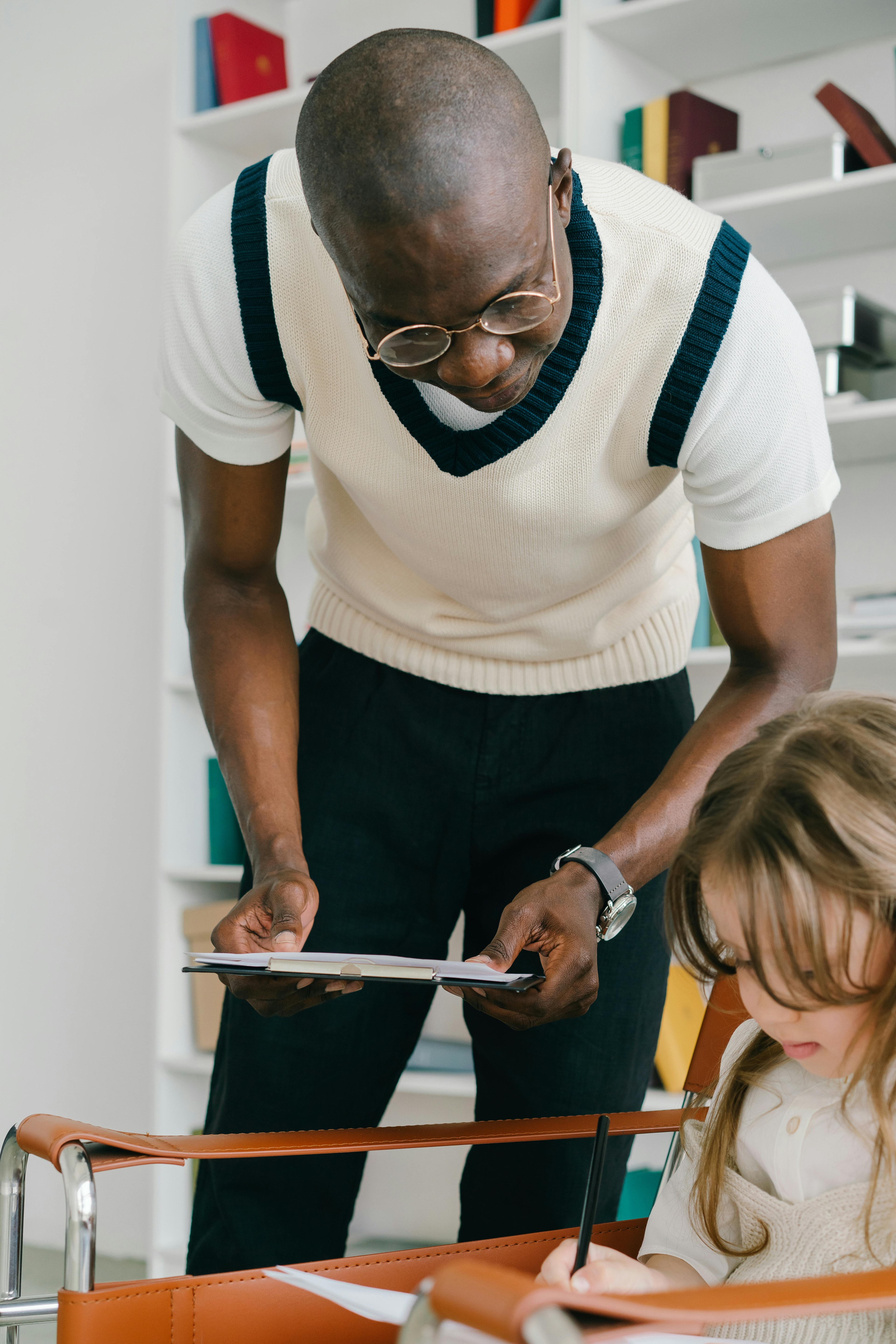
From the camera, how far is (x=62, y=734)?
9.87ft

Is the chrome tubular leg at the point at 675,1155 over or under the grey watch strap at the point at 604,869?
under

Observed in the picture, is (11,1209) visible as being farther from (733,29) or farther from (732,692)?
(733,29)

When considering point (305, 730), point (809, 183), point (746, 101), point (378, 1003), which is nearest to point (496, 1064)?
point (378, 1003)

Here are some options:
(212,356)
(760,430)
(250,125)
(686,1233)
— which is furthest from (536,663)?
(250,125)

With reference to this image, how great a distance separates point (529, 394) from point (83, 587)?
2143 mm

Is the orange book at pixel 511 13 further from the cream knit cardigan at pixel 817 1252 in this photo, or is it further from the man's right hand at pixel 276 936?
the cream knit cardigan at pixel 817 1252

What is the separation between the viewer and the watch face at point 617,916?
1.05 meters

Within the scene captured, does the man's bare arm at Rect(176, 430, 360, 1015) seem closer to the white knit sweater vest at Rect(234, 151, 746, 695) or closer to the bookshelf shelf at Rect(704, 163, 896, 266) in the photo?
the white knit sweater vest at Rect(234, 151, 746, 695)

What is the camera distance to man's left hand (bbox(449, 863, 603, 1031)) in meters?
0.97

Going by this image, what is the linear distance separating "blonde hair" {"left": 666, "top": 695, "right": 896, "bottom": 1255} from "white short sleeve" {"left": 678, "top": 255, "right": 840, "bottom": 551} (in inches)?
9.6

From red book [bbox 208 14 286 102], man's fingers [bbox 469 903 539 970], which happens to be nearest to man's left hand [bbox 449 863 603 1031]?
man's fingers [bbox 469 903 539 970]

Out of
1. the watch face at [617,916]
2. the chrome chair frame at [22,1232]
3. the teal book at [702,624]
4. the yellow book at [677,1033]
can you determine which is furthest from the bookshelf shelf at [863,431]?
the chrome chair frame at [22,1232]

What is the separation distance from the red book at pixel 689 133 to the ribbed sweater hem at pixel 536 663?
1259 mm

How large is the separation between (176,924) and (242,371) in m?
1.64
